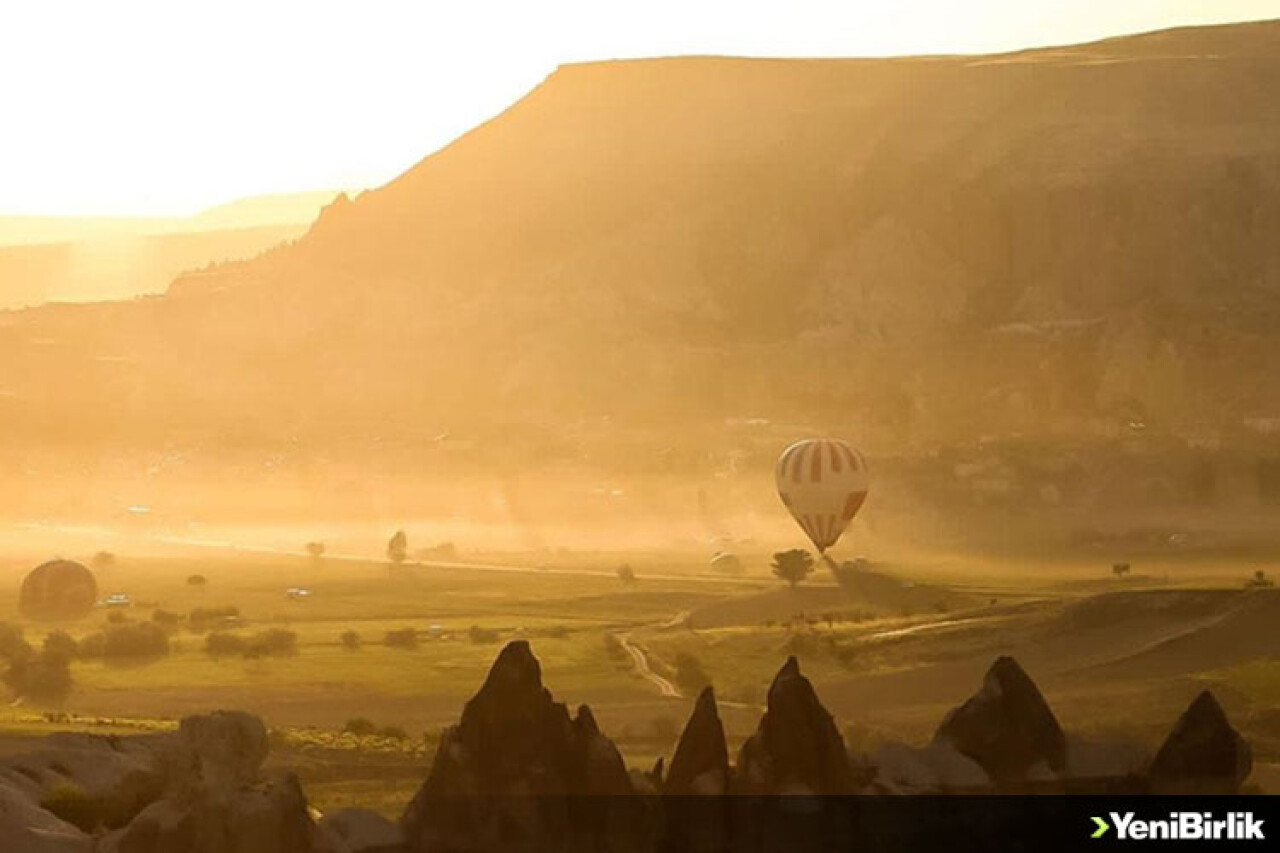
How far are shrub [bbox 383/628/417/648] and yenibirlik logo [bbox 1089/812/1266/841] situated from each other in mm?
57190

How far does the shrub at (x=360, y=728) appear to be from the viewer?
7175 centimetres

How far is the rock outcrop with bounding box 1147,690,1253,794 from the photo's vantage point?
4816 centimetres

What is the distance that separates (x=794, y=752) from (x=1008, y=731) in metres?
5.27

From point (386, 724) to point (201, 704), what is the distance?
9272 mm

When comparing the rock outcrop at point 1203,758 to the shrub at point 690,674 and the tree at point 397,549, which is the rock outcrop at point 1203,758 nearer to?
the shrub at point 690,674

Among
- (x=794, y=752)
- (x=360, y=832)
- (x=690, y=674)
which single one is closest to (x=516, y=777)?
(x=360, y=832)

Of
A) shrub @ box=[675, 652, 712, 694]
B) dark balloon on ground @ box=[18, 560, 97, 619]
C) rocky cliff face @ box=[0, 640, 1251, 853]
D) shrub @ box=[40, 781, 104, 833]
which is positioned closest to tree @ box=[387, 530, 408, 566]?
dark balloon on ground @ box=[18, 560, 97, 619]

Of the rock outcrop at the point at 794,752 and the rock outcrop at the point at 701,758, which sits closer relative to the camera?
the rock outcrop at the point at 794,752

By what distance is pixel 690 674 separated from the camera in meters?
86.3

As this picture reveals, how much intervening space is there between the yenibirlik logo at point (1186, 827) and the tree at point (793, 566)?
8160 centimetres

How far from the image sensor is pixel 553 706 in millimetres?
46312

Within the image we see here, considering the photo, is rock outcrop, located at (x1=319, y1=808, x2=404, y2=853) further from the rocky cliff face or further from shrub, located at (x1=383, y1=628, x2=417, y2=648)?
shrub, located at (x1=383, y1=628, x2=417, y2=648)

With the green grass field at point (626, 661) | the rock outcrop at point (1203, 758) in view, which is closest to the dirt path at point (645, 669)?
the green grass field at point (626, 661)

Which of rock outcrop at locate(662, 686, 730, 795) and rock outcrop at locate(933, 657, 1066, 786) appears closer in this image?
rock outcrop at locate(662, 686, 730, 795)
